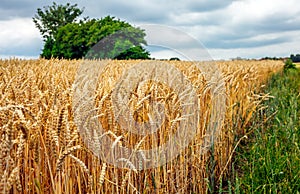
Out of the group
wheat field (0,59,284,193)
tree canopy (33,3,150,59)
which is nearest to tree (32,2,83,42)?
tree canopy (33,3,150,59)

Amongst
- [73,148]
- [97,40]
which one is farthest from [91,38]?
[73,148]

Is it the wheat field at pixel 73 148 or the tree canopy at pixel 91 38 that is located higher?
the tree canopy at pixel 91 38

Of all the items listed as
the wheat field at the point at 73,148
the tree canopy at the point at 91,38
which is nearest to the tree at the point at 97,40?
the tree canopy at the point at 91,38

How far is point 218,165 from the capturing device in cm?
329

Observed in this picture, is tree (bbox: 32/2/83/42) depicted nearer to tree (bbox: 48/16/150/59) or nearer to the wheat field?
tree (bbox: 48/16/150/59)

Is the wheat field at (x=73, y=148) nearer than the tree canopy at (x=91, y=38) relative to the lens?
Yes

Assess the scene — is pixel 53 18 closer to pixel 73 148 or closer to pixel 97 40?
pixel 97 40

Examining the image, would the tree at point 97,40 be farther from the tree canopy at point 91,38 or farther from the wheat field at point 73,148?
the wheat field at point 73,148

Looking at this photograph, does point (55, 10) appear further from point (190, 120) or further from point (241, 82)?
point (190, 120)

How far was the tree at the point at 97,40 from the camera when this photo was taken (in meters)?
23.2

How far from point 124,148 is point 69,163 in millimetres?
513

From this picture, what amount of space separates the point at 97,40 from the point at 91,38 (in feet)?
2.88

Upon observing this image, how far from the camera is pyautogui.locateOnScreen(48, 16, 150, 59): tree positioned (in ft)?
76.2

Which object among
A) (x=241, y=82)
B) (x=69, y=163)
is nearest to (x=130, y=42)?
(x=241, y=82)
